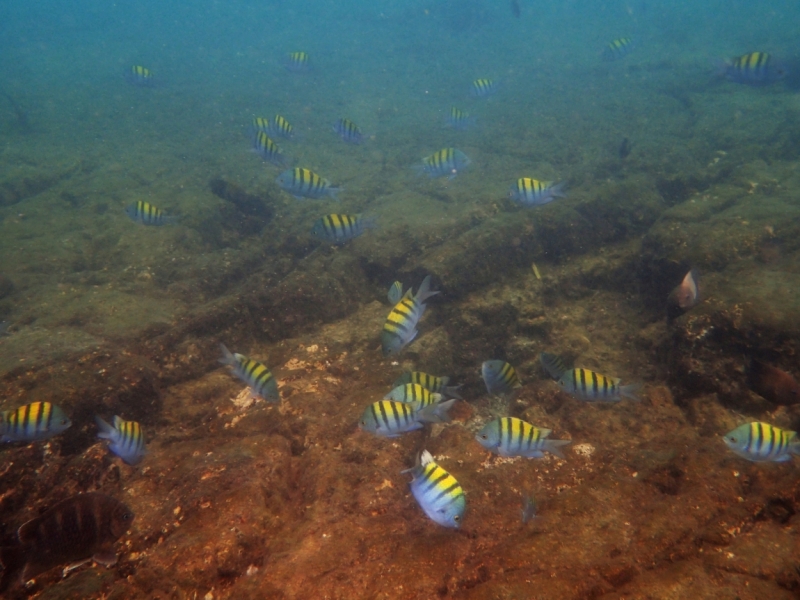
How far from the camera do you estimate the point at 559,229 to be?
7.77m

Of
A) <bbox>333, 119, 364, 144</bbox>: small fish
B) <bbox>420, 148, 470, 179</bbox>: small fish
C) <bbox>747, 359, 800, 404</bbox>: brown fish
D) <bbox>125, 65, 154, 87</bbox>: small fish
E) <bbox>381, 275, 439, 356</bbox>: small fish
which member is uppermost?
<bbox>125, 65, 154, 87</bbox>: small fish

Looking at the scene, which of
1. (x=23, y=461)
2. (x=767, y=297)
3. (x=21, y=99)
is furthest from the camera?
(x=21, y=99)

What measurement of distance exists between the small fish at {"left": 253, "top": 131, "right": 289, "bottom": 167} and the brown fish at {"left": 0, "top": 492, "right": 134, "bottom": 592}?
570 centimetres

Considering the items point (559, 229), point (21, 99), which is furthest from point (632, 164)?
point (21, 99)

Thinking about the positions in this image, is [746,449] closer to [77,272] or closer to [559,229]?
[559,229]

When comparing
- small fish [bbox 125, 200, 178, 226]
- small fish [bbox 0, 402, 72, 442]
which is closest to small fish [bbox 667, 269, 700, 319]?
small fish [bbox 0, 402, 72, 442]

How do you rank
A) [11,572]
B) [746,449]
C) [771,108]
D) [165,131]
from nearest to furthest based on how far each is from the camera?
[11,572], [746,449], [771,108], [165,131]

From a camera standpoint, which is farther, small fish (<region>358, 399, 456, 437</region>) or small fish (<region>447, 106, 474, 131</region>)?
small fish (<region>447, 106, 474, 131</region>)

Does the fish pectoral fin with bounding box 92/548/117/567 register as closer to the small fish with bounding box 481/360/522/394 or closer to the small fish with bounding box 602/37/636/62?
the small fish with bounding box 481/360/522/394

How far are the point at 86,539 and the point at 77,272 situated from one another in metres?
7.19

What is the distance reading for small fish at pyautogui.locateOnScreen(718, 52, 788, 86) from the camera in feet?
27.1

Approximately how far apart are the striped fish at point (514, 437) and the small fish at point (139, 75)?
12.4 metres

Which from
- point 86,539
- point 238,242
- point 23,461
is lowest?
point 238,242

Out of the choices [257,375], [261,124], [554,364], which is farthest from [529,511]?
[261,124]
